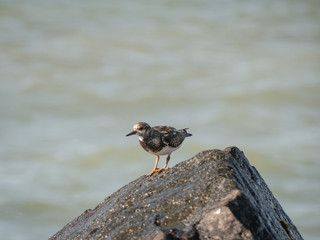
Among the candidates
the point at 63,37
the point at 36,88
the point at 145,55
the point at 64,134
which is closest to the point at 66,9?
the point at 63,37

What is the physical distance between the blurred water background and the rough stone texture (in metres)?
5.55

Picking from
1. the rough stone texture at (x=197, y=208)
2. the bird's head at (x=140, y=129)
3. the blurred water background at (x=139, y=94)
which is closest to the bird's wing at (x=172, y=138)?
the bird's head at (x=140, y=129)

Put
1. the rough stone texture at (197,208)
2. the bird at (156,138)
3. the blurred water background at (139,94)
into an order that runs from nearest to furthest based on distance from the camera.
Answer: the rough stone texture at (197,208) → the bird at (156,138) → the blurred water background at (139,94)

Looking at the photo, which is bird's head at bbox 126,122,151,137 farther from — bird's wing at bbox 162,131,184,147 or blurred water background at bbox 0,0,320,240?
blurred water background at bbox 0,0,320,240

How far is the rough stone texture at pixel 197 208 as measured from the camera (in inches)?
145

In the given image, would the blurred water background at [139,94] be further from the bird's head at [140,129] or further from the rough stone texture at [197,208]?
the rough stone texture at [197,208]

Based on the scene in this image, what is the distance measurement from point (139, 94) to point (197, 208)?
1170cm

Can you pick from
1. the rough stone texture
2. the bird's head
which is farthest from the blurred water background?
the rough stone texture

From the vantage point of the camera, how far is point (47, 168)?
1245 cm

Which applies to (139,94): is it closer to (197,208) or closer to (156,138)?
(156,138)

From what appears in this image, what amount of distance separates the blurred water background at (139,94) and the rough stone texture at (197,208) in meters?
5.55

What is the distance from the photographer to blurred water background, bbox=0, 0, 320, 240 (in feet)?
38.6

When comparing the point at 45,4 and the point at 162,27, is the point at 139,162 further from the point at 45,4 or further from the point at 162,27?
A: the point at 45,4

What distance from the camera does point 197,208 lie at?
3.89 meters
